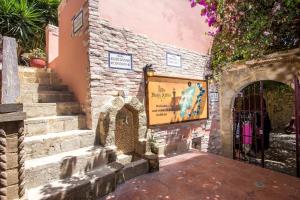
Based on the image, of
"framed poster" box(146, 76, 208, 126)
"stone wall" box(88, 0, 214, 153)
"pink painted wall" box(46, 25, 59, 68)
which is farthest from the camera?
"pink painted wall" box(46, 25, 59, 68)

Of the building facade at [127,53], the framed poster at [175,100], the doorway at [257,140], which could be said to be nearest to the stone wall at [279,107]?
the doorway at [257,140]

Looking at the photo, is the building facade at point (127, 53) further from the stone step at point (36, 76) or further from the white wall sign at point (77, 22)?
the stone step at point (36, 76)

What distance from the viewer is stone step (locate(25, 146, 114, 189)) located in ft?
10.1

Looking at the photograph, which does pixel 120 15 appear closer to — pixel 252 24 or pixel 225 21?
pixel 225 21

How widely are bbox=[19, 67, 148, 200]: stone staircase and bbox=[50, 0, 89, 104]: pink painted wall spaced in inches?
17.1

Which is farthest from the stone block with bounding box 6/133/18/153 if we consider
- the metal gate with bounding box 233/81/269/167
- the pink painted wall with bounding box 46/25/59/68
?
the metal gate with bounding box 233/81/269/167

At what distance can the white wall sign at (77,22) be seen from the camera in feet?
16.0

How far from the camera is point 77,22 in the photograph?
5.07 meters

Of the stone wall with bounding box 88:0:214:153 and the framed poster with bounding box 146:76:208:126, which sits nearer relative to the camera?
the stone wall with bounding box 88:0:214:153

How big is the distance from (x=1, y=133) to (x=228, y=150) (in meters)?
6.13

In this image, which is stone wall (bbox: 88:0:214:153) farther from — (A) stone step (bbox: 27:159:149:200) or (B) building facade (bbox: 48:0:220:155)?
(A) stone step (bbox: 27:159:149:200)

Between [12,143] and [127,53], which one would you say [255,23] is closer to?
[127,53]

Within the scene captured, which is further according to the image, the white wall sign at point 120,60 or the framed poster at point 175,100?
the framed poster at point 175,100

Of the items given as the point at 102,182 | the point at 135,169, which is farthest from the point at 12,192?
the point at 135,169
